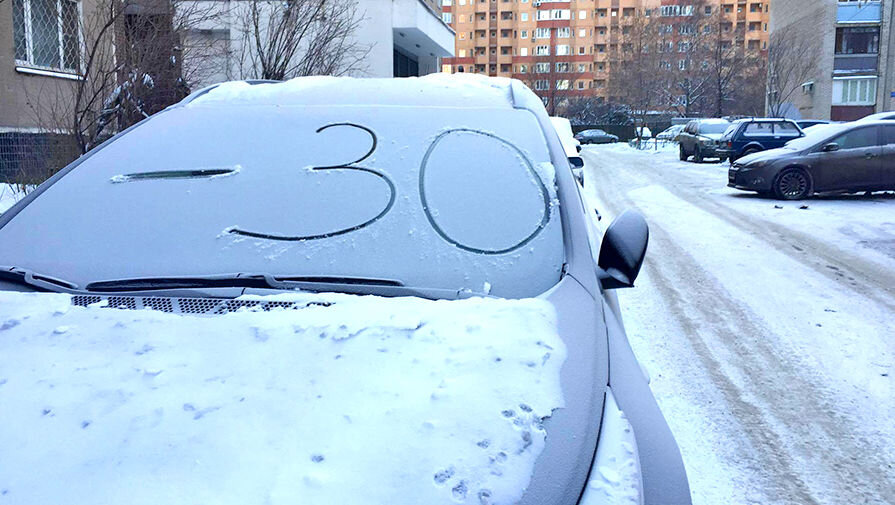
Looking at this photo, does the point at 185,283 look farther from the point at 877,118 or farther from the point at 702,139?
the point at 702,139

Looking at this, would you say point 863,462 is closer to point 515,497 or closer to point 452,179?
point 452,179

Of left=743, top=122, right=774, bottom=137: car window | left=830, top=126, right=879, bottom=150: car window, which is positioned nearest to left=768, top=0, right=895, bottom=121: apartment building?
left=743, top=122, right=774, bottom=137: car window

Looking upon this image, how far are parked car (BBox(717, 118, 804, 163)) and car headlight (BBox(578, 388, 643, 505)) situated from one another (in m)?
23.7

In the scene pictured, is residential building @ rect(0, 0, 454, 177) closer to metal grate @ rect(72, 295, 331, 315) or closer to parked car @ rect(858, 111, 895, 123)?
metal grate @ rect(72, 295, 331, 315)

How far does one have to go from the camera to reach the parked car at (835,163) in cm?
1459

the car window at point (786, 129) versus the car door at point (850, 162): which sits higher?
the car window at point (786, 129)

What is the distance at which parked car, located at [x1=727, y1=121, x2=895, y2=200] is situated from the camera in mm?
14586

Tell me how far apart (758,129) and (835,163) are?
9.68 meters

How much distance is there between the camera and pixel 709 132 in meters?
27.7

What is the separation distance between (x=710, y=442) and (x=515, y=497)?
2.65 metres

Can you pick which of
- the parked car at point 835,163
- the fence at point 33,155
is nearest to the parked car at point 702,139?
the parked car at point 835,163

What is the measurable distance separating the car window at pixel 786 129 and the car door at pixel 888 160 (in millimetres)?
9223

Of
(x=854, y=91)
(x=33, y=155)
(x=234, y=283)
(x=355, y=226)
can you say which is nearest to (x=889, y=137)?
(x=33, y=155)

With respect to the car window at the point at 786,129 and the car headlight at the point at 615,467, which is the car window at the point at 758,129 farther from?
the car headlight at the point at 615,467
